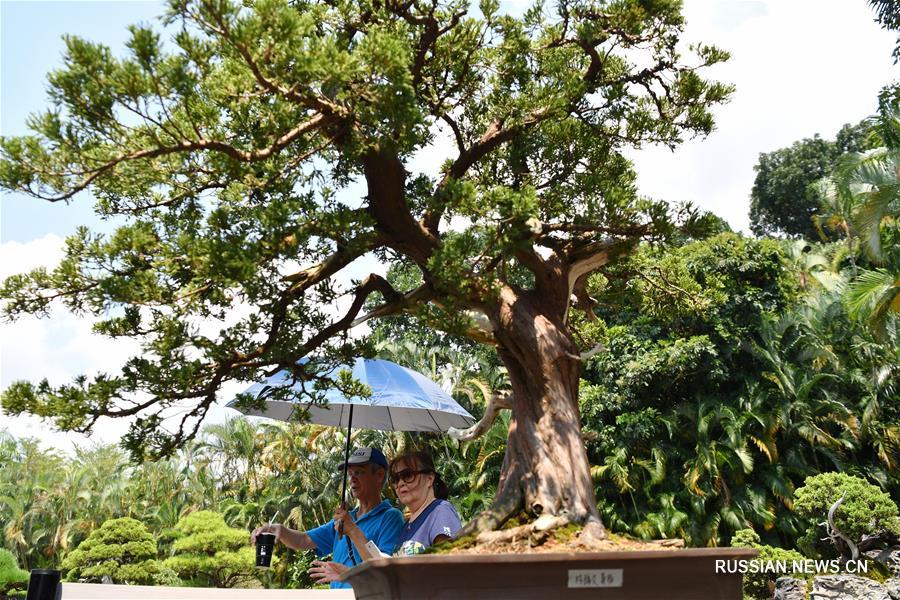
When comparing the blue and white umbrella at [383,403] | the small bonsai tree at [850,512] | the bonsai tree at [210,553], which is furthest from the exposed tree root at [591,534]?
the bonsai tree at [210,553]

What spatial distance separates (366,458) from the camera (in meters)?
4.05

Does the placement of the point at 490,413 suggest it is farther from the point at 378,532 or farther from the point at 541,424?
the point at 378,532

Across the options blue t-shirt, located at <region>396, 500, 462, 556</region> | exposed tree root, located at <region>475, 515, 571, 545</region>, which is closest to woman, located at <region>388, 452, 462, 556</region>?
blue t-shirt, located at <region>396, 500, 462, 556</region>

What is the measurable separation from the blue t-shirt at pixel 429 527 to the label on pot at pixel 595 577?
1241mm

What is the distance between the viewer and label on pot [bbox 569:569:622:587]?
2223mm

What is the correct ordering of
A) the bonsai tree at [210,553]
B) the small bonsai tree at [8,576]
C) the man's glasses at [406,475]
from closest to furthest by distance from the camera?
the man's glasses at [406,475] < the small bonsai tree at [8,576] < the bonsai tree at [210,553]

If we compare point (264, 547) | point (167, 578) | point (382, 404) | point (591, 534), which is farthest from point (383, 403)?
point (167, 578)

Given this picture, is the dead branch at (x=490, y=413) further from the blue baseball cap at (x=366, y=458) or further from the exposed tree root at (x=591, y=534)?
the exposed tree root at (x=591, y=534)

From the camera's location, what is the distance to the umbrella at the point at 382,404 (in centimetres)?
406

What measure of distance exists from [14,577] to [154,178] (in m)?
10.7

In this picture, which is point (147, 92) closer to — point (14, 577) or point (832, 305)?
point (14, 577)

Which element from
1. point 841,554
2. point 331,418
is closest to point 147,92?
point 331,418

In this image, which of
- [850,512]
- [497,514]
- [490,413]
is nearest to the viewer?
[497,514]

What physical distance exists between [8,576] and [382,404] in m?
9.95
